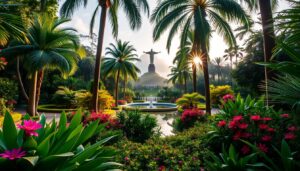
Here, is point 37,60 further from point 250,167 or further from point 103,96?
point 250,167

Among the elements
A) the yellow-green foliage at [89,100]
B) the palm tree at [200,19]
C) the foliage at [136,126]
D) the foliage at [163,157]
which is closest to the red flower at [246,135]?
the foliage at [163,157]

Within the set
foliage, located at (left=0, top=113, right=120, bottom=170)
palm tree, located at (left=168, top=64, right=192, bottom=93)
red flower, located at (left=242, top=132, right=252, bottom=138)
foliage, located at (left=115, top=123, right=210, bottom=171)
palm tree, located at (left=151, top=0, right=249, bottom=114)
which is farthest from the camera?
palm tree, located at (left=168, top=64, right=192, bottom=93)

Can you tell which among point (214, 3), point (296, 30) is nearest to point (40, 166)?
point (296, 30)

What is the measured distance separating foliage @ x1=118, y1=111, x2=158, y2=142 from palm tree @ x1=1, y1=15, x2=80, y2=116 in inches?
349

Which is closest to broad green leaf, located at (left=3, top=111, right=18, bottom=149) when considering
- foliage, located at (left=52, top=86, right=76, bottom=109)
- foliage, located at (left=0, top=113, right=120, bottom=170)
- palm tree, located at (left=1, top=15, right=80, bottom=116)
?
foliage, located at (left=0, top=113, right=120, bottom=170)

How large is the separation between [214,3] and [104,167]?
1305 cm

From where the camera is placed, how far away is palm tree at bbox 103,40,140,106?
1114 inches

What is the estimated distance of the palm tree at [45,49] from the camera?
46.5ft

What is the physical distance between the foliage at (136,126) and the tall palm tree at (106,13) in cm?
504

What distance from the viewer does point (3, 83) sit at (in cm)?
1633

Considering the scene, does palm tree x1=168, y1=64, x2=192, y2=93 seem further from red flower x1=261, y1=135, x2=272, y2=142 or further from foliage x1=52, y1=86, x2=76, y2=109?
red flower x1=261, y1=135, x2=272, y2=142

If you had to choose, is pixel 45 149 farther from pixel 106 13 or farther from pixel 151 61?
pixel 151 61

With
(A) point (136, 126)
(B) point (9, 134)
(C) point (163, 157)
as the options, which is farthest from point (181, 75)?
(B) point (9, 134)

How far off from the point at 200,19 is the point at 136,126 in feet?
25.4
